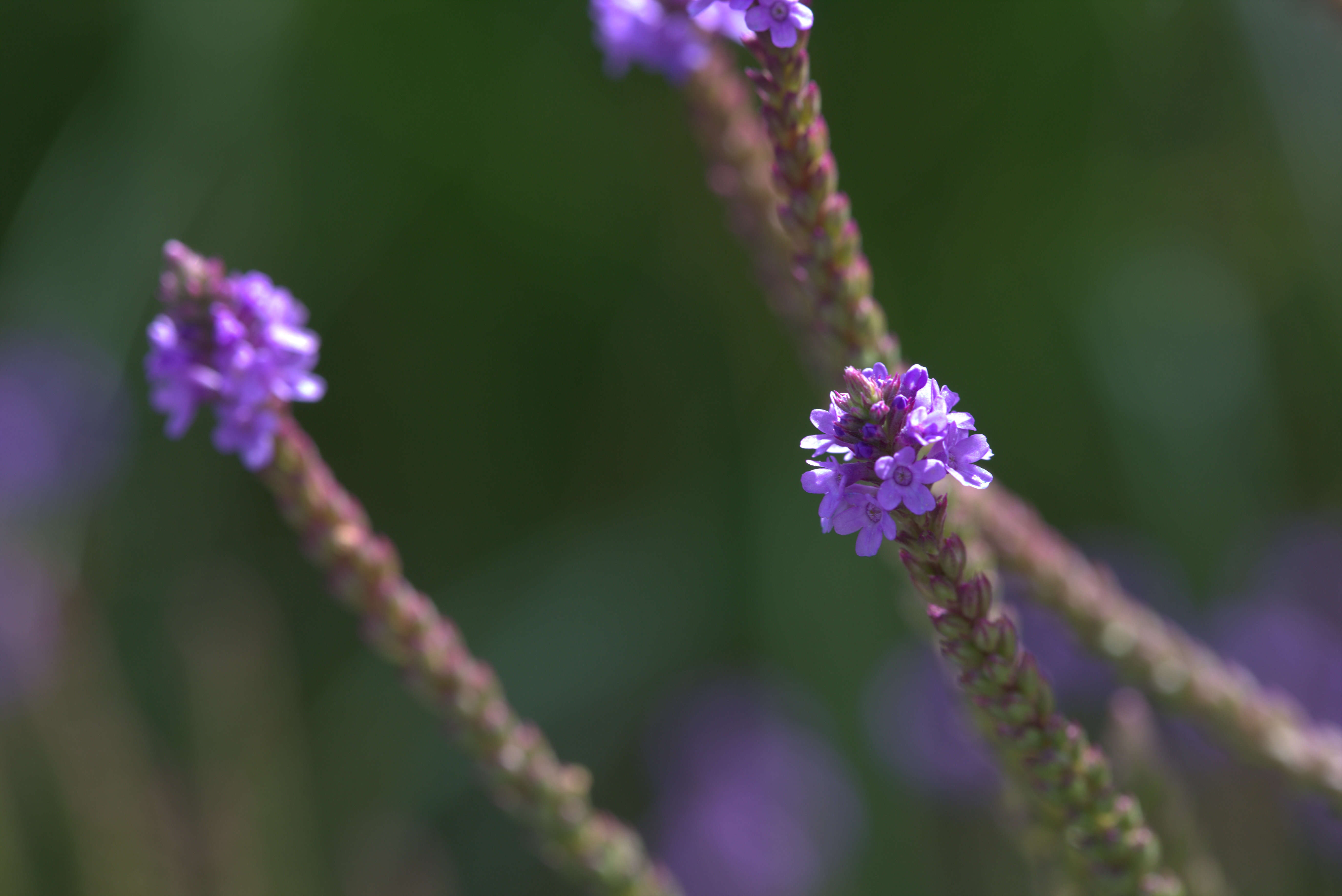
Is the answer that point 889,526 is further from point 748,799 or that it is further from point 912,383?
point 748,799

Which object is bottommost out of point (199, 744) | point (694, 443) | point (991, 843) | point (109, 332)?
point (199, 744)

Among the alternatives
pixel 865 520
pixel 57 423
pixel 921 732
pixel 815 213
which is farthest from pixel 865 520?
pixel 57 423

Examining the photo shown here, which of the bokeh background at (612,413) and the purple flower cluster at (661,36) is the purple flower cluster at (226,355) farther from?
the bokeh background at (612,413)

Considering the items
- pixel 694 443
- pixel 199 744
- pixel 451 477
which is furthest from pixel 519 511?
pixel 199 744

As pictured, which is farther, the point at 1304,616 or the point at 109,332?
the point at 1304,616

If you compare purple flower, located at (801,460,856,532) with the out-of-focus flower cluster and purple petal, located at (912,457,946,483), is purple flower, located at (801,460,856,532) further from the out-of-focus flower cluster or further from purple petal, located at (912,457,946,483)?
the out-of-focus flower cluster

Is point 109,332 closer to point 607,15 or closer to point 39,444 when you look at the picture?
point 39,444

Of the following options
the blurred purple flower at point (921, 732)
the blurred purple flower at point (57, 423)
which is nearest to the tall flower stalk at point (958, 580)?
the blurred purple flower at point (921, 732)
